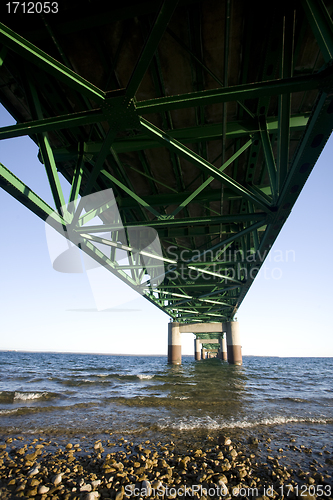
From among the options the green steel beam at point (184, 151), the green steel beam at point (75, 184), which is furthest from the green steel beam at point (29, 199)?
the green steel beam at point (184, 151)

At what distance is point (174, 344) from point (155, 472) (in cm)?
2618

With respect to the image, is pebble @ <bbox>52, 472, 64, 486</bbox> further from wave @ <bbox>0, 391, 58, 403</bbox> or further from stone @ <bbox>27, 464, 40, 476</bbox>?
wave @ <bbox>0, 391, 58, 403</bbox>

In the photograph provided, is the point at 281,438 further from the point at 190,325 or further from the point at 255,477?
the point at 190,325

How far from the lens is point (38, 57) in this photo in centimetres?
351

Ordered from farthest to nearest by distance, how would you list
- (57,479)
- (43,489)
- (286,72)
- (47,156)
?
(47,156) < (286,72) < (57,479) < (43,489)

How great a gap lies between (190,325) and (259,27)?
2738cm

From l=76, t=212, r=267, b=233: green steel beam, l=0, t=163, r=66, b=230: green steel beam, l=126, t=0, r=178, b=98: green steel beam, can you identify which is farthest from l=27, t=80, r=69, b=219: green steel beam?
l=126, t=0, r=178, b=98: green steel beam

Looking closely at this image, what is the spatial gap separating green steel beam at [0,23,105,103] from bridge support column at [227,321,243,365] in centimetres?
2776

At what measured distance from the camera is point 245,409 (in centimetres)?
700

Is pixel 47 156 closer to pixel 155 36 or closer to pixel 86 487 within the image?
pixel 155 36

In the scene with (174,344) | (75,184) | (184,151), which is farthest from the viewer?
(174,344)

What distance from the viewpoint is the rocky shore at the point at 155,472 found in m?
2.78

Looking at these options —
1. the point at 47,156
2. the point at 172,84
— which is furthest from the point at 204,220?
the point at 47,156

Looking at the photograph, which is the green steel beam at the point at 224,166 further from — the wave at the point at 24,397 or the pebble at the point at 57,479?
the wave at the point at 24,397
